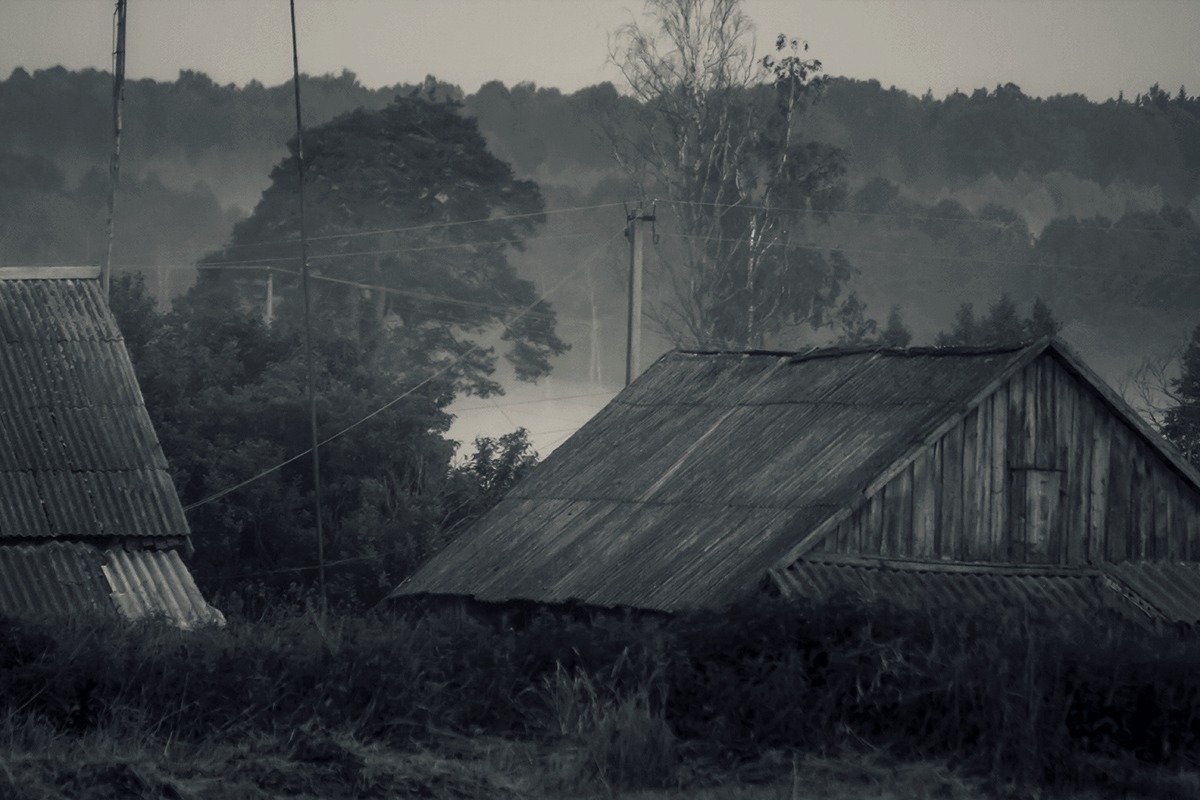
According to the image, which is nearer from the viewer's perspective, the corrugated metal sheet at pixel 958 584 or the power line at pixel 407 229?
the corrugated metal sheet at pixel 958 584

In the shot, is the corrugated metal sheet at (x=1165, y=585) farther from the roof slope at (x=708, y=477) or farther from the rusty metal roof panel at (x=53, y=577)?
the rusty metal roof panel at (x=53, y=577)

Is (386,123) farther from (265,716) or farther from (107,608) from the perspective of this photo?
(265,716)

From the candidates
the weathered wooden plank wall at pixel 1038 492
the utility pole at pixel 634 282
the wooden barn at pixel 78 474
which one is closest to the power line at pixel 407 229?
the utility pole at pixel 634 282

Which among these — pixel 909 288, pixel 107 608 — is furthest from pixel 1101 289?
pixel 107 608

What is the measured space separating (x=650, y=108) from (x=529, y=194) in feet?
13.1

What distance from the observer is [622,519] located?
2512 centimetres

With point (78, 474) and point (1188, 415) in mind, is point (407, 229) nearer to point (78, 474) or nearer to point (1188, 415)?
point (1188, 415)

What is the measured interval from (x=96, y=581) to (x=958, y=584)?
405 inches

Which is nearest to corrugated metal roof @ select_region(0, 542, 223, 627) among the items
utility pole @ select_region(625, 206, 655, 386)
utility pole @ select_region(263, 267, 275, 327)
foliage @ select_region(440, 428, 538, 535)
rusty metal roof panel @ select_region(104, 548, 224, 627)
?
rusty metal roof panel @ select_region(104, 548, 224, 627)

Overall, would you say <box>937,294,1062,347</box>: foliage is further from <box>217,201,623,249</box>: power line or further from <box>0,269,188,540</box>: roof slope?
<box>0,269,188,540</box>: roof slope

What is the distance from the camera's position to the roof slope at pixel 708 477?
22938mm

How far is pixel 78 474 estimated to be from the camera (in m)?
26.2

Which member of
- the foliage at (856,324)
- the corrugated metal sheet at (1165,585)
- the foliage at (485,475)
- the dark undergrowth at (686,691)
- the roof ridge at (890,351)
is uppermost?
the roof ridge at (890,351)

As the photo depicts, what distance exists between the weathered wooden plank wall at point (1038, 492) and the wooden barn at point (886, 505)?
23 mm
